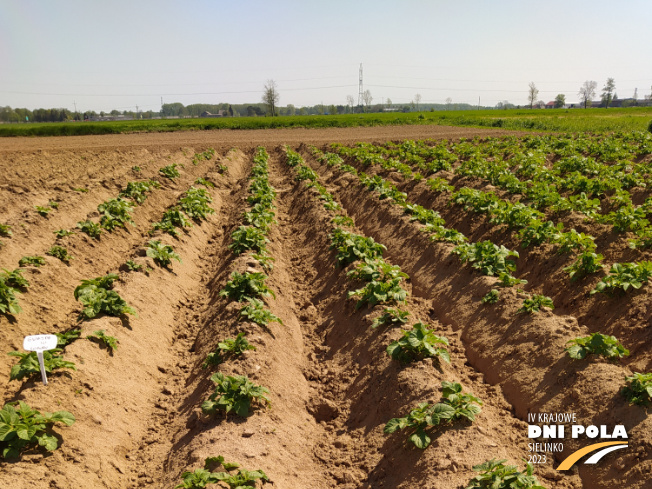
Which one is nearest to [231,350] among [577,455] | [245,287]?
[245,287]

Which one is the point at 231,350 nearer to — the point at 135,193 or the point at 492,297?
the point at 492,297

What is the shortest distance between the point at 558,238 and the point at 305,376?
19.0 ft

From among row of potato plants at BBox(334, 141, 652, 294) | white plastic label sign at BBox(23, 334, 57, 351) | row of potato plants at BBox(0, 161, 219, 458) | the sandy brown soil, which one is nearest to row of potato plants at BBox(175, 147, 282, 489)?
the sandy brown soil

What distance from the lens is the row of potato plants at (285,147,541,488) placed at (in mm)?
4039

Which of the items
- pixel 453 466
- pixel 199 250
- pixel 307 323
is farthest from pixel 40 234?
pixel 453 466

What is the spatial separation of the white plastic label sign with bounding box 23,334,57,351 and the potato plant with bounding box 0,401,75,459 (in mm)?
580

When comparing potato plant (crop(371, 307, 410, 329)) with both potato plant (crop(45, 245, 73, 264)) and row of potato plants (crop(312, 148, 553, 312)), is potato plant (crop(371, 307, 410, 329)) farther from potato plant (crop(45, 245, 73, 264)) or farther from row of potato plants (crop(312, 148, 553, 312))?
potato plant (crop(45, 245, 73, 264))

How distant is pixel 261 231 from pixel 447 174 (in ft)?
33.0

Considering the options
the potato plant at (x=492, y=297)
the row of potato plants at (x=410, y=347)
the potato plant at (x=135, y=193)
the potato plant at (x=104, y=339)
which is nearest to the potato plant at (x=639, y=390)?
the row of potato plants at (x=410, y=347)

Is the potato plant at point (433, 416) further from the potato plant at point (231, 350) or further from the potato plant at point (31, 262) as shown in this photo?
the potato plant at point (31, 262)

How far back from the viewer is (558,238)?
907cm

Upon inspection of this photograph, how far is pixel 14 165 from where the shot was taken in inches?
1061

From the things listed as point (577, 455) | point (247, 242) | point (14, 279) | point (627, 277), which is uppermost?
point (627, 277)

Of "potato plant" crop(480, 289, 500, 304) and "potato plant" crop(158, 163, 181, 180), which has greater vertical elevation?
"potato plant" crop(158, 163, 181, 180)
